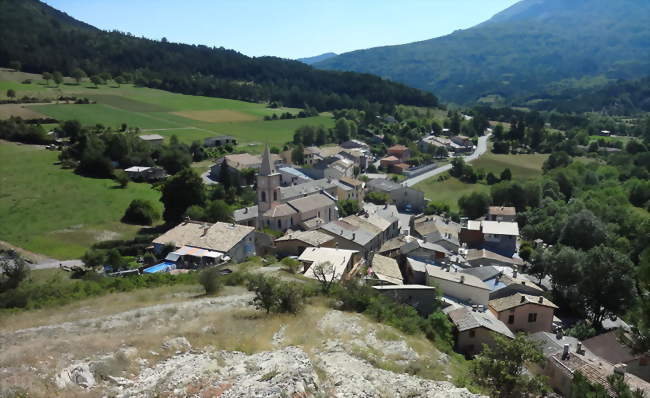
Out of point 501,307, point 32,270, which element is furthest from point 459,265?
point 32,270

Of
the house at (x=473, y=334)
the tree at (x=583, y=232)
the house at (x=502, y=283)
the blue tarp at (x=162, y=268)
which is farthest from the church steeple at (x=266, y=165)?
the tree at (x=583, y=232)

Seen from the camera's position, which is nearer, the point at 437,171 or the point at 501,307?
the point at 501,307

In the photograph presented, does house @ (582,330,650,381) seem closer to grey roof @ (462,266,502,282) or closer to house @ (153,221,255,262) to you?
grey roof @ (462,266,502,282)

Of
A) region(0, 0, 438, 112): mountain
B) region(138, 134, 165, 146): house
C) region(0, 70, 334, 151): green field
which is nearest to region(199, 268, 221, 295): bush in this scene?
region(138, 134, 165, 146): house

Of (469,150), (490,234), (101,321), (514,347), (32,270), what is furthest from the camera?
(469,150)

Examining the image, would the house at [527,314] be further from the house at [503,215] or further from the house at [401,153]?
the house at [401,153]

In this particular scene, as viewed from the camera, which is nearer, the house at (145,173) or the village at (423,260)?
the village at (423,260)

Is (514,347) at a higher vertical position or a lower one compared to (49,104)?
lower

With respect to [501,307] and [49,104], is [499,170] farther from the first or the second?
[49,104]
